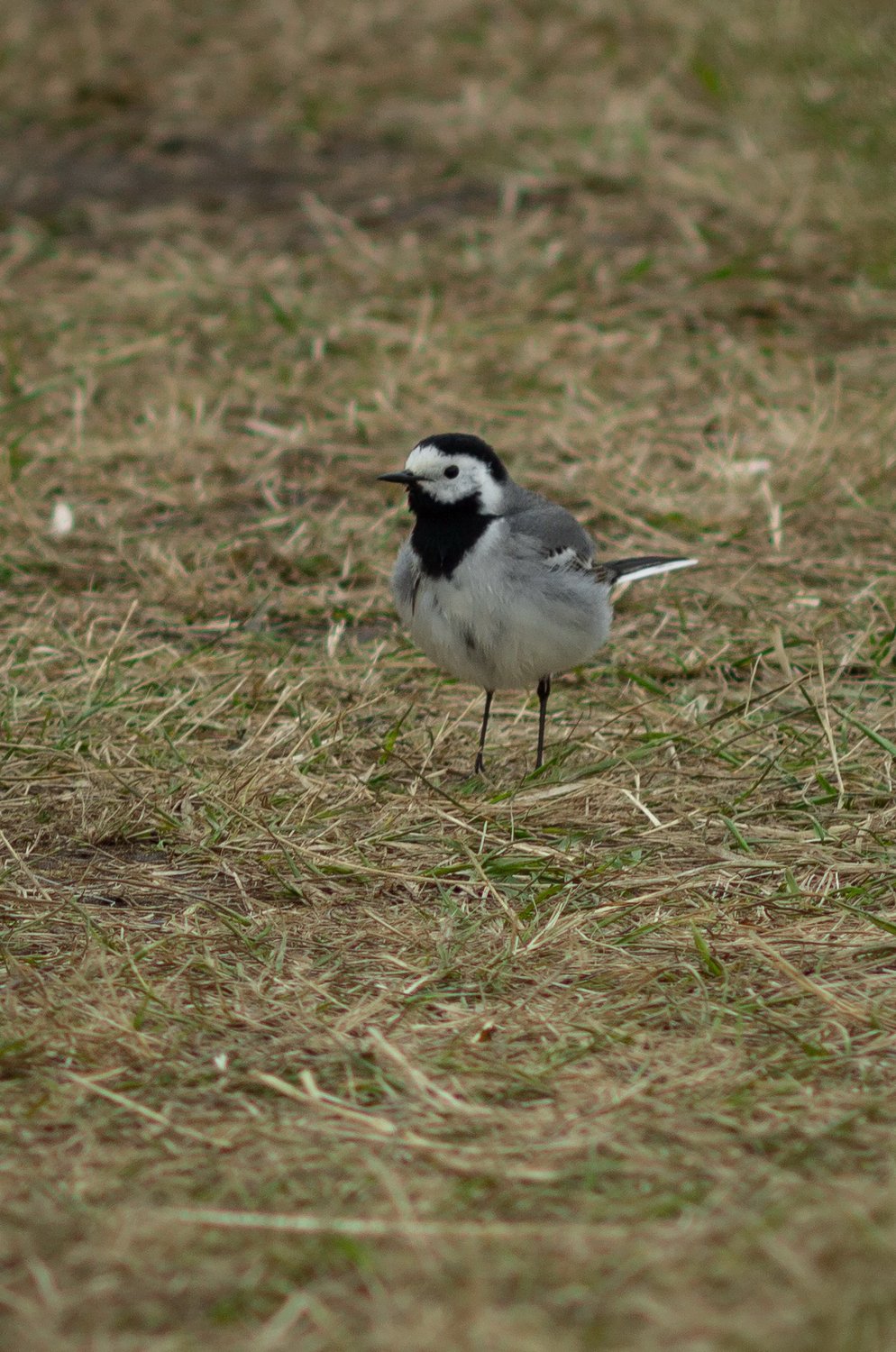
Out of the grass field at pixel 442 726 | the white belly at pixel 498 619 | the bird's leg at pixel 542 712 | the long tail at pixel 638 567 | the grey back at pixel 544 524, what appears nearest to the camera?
the grass field at pixel 442 726

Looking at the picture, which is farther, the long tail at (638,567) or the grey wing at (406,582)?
the long tail at (638,567)

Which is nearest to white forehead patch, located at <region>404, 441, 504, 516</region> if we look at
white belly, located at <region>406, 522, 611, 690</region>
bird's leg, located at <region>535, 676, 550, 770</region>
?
white belly, located at <region>406, 522, 611, 690</region>

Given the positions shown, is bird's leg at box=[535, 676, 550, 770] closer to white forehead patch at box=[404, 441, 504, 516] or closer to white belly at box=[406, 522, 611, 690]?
white belly at box=[406, 522, 611, 690]

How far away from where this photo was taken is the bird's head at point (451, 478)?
15.8 ft

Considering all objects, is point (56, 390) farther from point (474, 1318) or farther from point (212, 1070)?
Result: point (474, 1318)

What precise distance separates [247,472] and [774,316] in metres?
3.19

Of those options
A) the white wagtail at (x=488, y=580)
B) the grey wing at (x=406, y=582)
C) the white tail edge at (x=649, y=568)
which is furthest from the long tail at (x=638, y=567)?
the grey wing at (x=406, y=582)

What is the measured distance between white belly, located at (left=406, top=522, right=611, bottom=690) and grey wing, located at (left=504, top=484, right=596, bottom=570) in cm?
7

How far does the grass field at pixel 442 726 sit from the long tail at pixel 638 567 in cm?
29

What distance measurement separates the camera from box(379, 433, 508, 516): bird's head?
4.82 meters

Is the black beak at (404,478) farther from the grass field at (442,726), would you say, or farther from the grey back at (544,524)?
the grass field at (442,726)

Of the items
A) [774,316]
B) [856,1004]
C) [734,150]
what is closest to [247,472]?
[774,316]

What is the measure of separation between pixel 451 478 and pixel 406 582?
0.34 meters

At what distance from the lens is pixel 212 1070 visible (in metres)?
3.08
